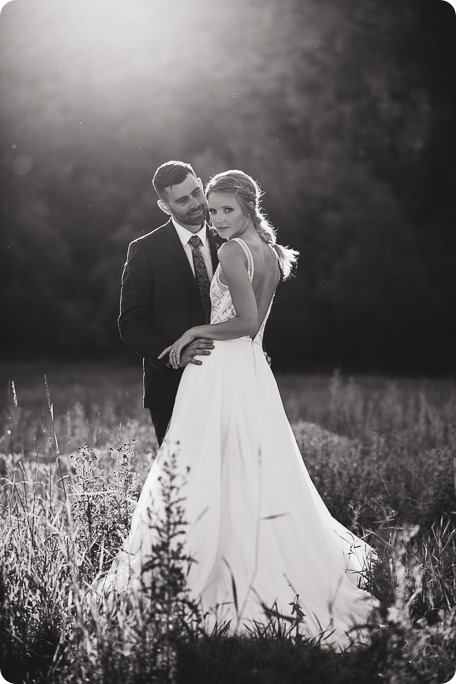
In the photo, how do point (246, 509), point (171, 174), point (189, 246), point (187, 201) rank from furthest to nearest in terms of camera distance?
point (189, 246), point (187, 201), point (171, 174), point (246, 509)

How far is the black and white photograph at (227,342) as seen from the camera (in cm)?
312

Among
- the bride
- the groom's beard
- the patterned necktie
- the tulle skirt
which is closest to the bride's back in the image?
the bride

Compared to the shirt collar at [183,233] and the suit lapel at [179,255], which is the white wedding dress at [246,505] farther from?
the shirt collar at [183,233]

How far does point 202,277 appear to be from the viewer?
4355 mm

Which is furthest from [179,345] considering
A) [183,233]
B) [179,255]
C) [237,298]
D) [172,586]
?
[172,586]

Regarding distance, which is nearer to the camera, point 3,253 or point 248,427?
point 248,427

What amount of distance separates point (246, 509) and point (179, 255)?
1559mm

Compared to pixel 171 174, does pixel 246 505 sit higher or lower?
lower

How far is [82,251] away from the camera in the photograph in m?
13.5

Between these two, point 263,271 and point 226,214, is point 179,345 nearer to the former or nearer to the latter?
point 263,271

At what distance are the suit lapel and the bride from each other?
1.67ft

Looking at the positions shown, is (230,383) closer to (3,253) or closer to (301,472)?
(301,472)

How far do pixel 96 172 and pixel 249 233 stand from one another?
10251 mm

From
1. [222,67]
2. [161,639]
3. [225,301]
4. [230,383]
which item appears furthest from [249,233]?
[222,67]
